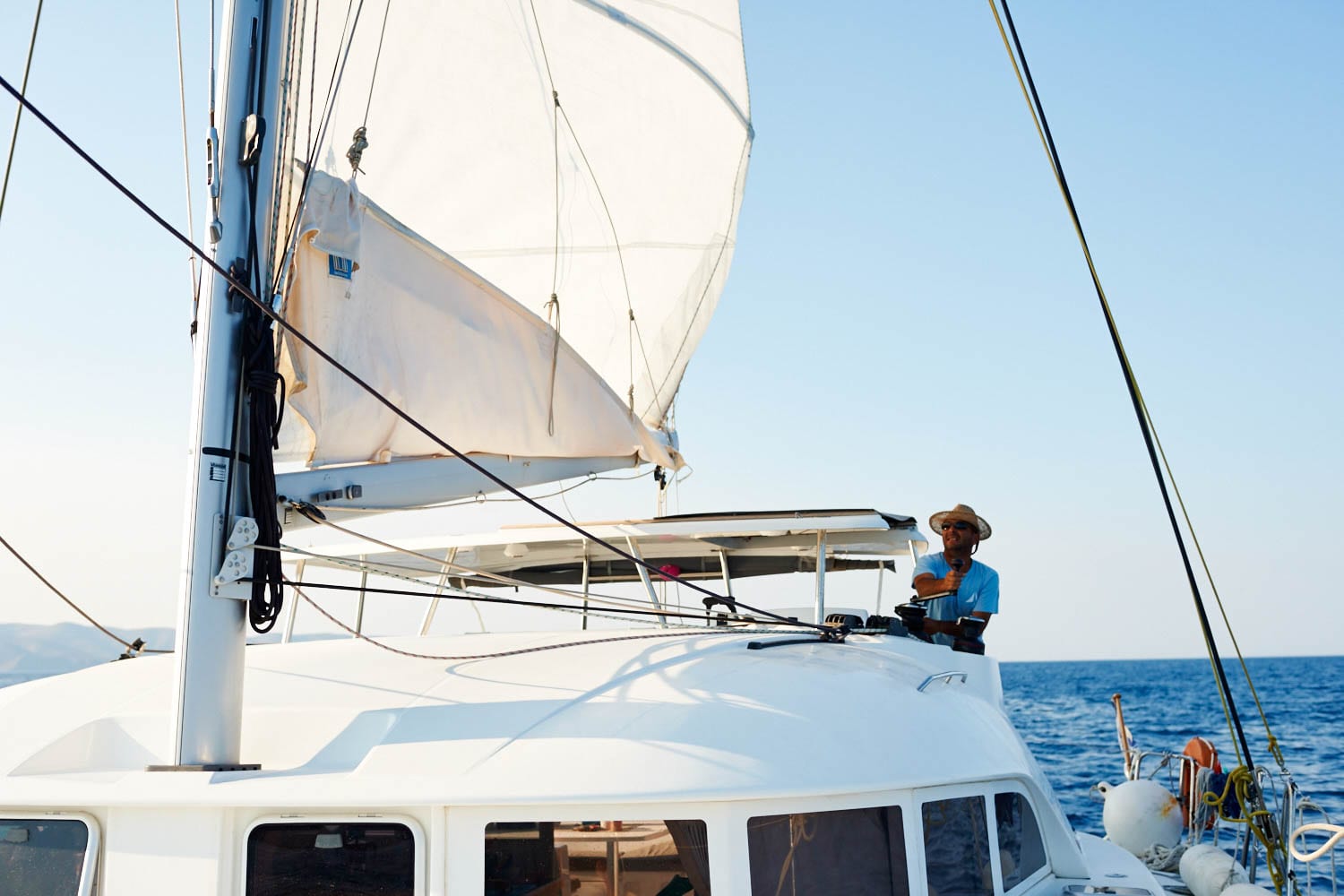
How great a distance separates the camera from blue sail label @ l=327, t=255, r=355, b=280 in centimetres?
488

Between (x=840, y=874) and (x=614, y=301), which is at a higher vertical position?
(x=614, y=301)

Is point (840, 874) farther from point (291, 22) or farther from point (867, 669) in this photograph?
point (291, 22)

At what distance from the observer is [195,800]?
3740 mm

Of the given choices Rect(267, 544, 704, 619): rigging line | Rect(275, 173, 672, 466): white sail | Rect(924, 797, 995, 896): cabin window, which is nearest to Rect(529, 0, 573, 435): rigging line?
Rect(275, 173, 672, 466): white sail

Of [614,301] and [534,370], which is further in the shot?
[614,301]

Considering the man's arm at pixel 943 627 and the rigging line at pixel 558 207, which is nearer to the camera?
the man's arm at pixel 943 627

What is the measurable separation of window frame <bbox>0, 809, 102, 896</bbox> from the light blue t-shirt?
4.91m

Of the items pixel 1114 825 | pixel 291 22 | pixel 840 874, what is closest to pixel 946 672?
pixel 840 874

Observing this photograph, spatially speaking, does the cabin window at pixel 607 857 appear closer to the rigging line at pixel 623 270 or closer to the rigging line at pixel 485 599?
the rigging line at pixel 485 599

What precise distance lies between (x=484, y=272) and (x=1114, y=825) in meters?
6.92

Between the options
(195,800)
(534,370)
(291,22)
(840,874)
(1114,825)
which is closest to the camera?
(195,800)

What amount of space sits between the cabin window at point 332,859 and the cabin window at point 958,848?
1973mm

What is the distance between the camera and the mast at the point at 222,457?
13.3 feet

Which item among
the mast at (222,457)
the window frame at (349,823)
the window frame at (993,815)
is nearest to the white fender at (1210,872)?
the window frame at (993,815)
